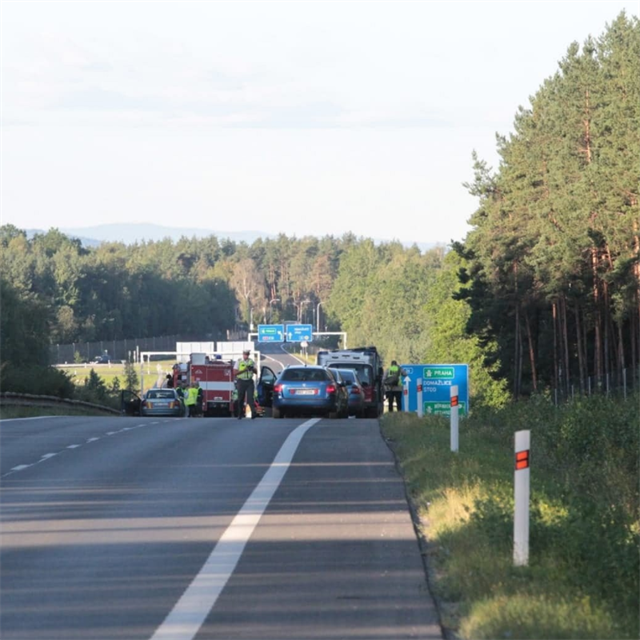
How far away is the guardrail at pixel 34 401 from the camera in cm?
3860

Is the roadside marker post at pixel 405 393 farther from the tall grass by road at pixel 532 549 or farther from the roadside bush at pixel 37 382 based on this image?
the tall grass by road at pixel 532 549

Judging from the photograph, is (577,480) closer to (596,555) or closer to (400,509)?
(400,509)

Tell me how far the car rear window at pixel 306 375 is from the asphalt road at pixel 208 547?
48.3 ft

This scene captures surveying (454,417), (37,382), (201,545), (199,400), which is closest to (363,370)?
(37,382)

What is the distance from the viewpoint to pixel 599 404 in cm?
2892

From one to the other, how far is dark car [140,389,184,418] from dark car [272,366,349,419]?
16.8 m

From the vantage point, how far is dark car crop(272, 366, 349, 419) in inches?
1388

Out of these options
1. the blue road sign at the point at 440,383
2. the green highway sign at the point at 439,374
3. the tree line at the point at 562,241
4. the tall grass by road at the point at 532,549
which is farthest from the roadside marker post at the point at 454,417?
the tree line at the point at 562,241

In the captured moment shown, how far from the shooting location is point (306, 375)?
3550 centimetres

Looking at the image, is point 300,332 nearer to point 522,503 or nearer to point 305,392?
point 305,392

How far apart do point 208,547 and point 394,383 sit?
34.7 m

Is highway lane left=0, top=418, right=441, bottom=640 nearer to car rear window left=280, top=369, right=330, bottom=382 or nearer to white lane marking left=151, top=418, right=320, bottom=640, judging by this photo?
white lane marking left=151, top=418, right=320, bottom=640

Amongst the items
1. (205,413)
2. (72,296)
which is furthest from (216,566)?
(72,296)

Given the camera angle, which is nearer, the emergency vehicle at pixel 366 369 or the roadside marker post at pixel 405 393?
the emergency vehicle at pixel 366 369
